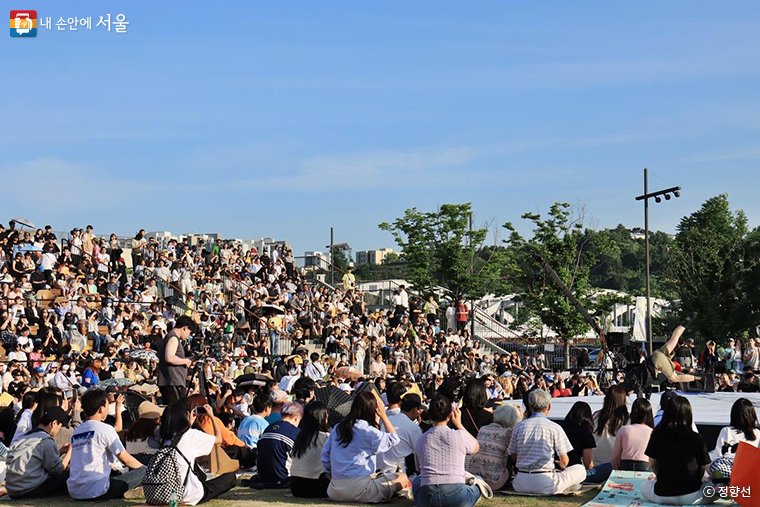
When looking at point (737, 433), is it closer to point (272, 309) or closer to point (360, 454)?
point (360, 454)

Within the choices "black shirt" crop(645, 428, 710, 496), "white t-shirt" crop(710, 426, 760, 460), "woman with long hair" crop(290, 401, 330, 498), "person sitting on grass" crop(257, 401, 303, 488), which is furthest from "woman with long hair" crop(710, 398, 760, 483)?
"person sitting on grass" crop(257, 401, 303, 488)

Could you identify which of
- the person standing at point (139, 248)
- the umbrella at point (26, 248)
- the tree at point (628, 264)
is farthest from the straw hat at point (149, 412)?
the tree at point (628, 264)

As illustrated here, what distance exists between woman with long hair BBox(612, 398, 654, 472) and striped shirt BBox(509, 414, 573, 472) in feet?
2.79

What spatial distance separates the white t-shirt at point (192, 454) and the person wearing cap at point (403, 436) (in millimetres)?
1682

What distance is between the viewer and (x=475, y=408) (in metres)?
9.97

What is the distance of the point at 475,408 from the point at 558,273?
30.5 m

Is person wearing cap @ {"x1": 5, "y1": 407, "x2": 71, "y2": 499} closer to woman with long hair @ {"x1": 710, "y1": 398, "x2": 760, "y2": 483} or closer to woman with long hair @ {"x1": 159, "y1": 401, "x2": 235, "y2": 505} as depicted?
woman with long hair @ {"x1": 159, "y1": 401, "x2": 235, "y2": 505}

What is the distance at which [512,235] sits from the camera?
42.1 m

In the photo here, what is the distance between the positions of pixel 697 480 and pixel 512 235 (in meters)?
Result: 34.7

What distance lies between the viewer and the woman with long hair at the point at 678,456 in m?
7.62

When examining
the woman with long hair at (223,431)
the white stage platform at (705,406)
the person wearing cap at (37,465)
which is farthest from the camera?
the white stage platform at (705,406)

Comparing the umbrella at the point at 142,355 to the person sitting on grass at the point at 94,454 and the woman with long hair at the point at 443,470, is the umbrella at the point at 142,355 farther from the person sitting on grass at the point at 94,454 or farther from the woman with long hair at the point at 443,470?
the woman with long hair at the point at 443,470

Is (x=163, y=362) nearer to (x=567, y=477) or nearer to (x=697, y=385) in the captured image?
(x=567, y=477)

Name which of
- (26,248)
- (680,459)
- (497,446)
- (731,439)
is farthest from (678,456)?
(26,248)
